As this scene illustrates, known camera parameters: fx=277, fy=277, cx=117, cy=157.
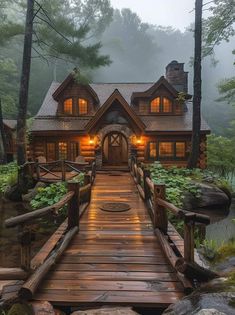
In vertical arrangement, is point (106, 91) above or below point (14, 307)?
above

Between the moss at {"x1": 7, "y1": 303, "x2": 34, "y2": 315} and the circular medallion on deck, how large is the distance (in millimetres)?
5438

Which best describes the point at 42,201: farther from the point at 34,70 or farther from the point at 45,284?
the point at 34,70

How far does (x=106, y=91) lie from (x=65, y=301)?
837 inches

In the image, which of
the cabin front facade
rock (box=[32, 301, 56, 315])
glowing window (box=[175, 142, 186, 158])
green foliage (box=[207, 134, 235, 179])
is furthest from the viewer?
green foliage (box=[207, 134, 235, 179])

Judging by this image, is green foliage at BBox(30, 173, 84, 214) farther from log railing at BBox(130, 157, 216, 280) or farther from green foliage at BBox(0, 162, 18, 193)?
log railing at BBox(130, 157, 216, 280)

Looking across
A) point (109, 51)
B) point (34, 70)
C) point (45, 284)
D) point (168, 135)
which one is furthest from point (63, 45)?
point (109, 51)

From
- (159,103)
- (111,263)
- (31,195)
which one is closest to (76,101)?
(159,103)

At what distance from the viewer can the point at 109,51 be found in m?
62.3

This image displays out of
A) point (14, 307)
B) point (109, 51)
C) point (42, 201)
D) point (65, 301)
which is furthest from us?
point (109, 51)

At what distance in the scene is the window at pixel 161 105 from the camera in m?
21.0

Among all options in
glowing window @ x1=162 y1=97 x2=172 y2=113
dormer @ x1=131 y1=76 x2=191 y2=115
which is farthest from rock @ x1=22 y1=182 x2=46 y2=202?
glowing window @ x1=162 y1=97 x2=172 y2=113

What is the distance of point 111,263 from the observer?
4941mm

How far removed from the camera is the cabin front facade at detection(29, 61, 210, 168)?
19.1 metres

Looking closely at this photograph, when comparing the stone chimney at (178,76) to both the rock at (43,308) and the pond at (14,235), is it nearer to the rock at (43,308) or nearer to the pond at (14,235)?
the pond at (14,235)
